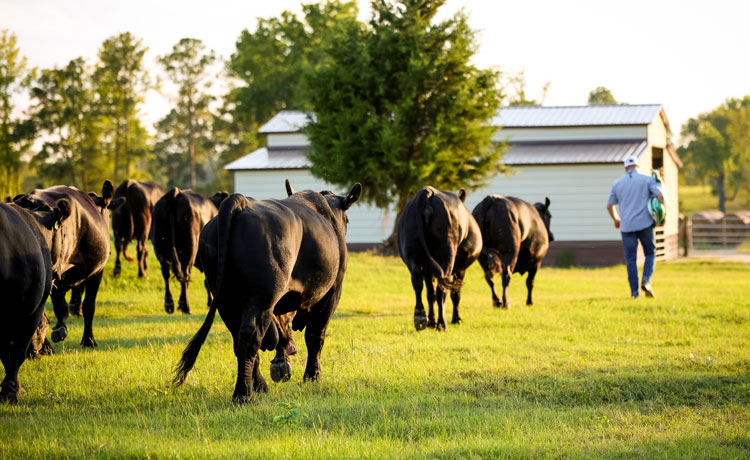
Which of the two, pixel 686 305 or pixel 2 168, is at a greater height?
pixel 2 168

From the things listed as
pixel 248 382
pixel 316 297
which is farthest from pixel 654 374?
pixel 248 382

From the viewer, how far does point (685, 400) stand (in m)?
6.43

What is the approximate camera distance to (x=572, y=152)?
35.2 meters

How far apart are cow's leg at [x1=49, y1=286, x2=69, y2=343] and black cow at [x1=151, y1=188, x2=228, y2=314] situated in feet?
8.66

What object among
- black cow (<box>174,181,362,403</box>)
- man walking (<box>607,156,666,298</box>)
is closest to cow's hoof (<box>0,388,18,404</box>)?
black cow (<box>174,181,362,403</box>)

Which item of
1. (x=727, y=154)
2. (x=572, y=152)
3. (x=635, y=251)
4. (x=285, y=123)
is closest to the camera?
(x=635, y=251)

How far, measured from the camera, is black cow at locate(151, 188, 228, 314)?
1225 cm

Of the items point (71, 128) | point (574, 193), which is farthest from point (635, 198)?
point (71, 128)

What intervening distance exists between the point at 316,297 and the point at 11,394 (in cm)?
255

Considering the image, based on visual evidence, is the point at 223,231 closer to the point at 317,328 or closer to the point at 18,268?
the point at 18,268

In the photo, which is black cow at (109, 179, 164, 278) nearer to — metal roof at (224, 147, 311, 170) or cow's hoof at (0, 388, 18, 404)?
cow's hoof at (0, 388, 18, 404)

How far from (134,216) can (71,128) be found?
40.9 metres

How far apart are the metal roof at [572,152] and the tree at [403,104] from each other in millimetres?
5453

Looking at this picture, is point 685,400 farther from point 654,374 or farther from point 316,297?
point 316,297
